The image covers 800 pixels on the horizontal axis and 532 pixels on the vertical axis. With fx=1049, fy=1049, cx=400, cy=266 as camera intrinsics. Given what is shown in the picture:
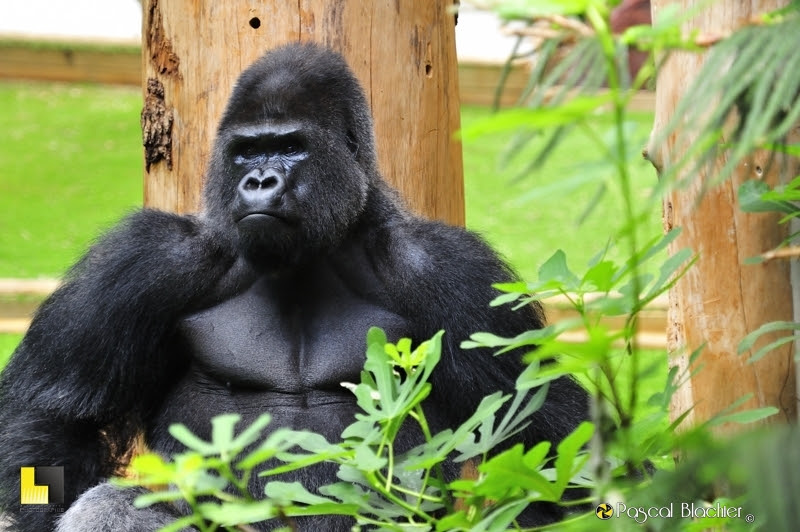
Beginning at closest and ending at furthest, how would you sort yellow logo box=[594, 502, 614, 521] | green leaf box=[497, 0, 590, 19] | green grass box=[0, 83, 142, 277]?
green leaf box=[497, 0, 590, 19] → yellow logo box=[594, 502, 614, 521] → green grass box=[0, 83, 142, 277]

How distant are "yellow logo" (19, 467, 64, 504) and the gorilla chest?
1.59 ft

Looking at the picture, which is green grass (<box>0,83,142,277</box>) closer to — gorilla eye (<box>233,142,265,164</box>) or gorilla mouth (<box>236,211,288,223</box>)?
gorilla eye (<box>233,142,265,164</box>)

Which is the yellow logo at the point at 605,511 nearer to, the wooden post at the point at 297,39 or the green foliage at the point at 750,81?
the green foliage at the point at 750,81

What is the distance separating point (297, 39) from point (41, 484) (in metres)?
1.48

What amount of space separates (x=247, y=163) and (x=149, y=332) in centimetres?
55

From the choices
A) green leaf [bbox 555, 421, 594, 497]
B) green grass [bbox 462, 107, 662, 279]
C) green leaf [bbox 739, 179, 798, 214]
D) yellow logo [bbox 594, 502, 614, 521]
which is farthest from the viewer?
green grass [bbox 462, 107, 662, 279]

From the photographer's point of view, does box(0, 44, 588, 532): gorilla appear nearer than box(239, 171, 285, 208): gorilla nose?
No

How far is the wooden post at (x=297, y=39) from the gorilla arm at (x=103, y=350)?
0.38 m

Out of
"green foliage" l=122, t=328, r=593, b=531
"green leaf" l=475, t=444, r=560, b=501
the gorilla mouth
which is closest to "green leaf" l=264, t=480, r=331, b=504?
"green foliage" l=122, t=328, r=593, b=531

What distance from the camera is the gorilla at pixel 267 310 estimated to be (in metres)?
2.75

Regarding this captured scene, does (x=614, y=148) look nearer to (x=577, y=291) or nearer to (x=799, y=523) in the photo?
(x=799, y=523)

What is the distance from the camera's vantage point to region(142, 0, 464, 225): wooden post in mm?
3178

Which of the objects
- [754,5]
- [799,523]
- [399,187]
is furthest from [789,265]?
[799,523]

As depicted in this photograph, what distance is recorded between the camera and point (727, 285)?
9.83 ft
